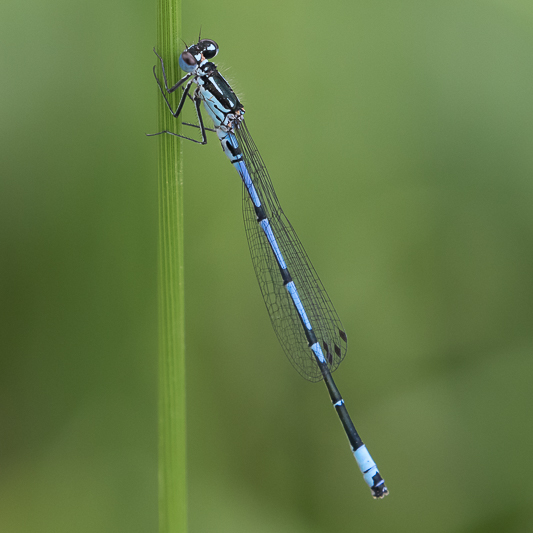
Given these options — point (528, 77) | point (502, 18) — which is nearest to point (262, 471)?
point (528, 77)

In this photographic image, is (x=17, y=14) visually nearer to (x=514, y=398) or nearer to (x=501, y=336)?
(x=501, y=336)

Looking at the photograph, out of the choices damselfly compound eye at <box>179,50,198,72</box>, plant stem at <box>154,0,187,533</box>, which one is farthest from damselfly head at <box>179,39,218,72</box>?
plant stem at <box>154,0,187,533</box>

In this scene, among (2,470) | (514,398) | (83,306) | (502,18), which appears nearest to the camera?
(2,470)

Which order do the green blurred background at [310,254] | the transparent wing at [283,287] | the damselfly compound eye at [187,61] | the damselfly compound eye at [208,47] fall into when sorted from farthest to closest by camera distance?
1. the transparent wing at [283,287]
2. the green blurred background at [310,254]
3. the damselfly compound eye at [208,47]
4. the damselfly compound eye at [187,61]

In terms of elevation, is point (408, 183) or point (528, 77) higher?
point (528, 77)

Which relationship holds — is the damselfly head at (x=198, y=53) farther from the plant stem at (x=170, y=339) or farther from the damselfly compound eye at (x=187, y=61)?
the plant stem at (x=170, y=339)

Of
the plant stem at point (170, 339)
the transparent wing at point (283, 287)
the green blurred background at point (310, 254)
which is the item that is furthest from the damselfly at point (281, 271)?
the plant stem at point (170, 339)

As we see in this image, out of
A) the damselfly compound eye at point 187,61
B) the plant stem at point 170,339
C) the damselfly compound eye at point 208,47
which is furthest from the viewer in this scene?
the damselfly compound eye at point 208,47
